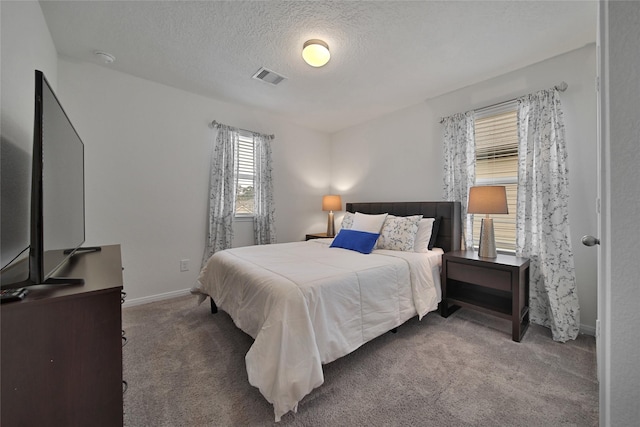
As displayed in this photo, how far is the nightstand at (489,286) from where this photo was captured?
2018 mm

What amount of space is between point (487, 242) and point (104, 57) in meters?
3.97

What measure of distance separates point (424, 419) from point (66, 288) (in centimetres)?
171

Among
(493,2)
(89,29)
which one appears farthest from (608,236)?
(89,29)

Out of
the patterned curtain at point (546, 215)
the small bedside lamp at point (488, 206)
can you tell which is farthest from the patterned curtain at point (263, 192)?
the patterned curtain at point (546, 215)

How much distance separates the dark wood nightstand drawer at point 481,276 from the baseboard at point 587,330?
77cm

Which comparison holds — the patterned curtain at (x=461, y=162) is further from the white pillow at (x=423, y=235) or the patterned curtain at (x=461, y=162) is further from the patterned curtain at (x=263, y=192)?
the patterned curtain at (x=263, y=192)

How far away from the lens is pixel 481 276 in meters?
2.21

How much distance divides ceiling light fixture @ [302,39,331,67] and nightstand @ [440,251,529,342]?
2.13m

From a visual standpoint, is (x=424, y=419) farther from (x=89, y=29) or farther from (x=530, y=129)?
(x=89, y=29)

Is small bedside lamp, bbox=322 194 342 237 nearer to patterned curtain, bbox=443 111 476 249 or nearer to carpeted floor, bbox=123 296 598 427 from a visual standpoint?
patterned curtain, bbox=443 111 476 249

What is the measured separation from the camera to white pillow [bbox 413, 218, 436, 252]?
263 centimetres

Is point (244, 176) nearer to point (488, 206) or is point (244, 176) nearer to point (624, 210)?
point (488, 206)

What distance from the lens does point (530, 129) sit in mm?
2289

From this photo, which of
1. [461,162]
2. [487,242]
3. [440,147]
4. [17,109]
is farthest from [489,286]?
[17,109]
